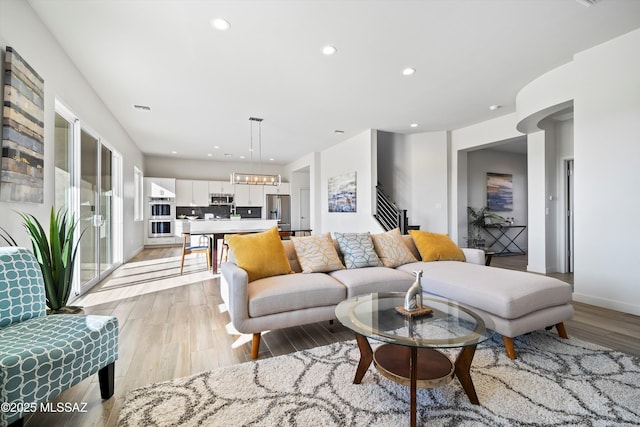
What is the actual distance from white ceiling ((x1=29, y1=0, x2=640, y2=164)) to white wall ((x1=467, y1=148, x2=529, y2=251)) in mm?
2289

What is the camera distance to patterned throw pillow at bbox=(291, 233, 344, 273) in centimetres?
286

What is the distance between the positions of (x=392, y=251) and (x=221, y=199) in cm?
749

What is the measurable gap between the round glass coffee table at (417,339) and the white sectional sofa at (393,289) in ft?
0.84

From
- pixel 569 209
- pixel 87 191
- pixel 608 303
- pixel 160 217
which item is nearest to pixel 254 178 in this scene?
pixel 87 191

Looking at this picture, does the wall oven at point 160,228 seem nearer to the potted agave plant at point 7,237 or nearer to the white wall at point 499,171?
the potted agave plant at point 7,237

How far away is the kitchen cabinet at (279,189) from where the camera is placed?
9.91 m

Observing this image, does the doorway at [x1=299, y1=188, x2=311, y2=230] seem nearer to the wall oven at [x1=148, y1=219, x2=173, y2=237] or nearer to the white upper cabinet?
the white upper cabinet

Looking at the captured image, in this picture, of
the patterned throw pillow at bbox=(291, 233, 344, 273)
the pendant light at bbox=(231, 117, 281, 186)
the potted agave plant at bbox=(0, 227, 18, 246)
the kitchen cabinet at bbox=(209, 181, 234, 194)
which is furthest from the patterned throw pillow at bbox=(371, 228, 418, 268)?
the kitchen cabinet at bbox=(209, 181, 234, 194)

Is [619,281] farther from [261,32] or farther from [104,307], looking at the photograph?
[104,307]

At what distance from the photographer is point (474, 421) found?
143 centimetres

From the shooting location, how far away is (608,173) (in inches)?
123

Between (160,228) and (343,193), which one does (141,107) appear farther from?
(160,228)

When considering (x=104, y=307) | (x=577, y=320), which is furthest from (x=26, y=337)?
(x=577, y=320)

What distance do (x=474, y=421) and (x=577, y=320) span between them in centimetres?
219
